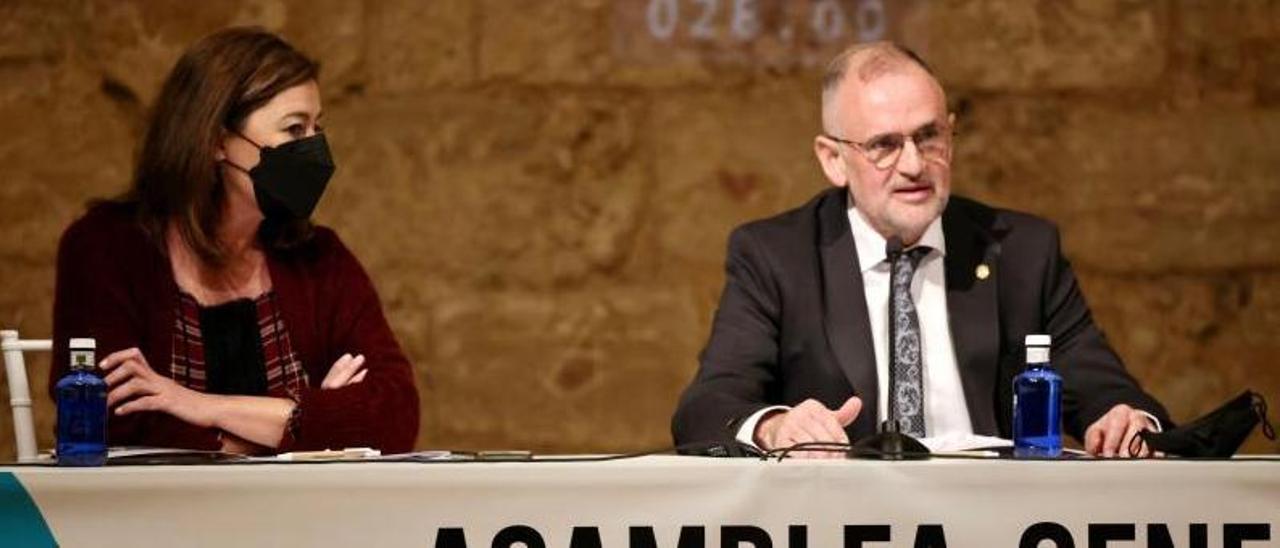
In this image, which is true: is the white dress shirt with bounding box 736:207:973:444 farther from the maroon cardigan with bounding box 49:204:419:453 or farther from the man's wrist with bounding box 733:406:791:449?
the maroon cardigan with bounding box 49:204:419:453

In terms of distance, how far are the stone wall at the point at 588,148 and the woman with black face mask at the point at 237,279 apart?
4.49ft

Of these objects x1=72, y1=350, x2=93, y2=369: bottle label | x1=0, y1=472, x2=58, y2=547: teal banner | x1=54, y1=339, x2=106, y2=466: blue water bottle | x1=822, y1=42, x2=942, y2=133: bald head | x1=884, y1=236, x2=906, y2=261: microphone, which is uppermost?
x1=822, y1=42, x2=942, y2=133: bald head

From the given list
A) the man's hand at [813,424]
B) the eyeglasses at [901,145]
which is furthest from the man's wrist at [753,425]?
the eyeglasses at [901,145]

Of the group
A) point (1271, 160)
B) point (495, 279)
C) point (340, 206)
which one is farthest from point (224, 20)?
point (1271, 160)

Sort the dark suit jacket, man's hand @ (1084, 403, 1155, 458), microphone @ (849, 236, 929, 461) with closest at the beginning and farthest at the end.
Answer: microphone @ (849, 236, 929, 461) < man's hand @ (1084, 403, 1155, 458) < the dark suit jacket

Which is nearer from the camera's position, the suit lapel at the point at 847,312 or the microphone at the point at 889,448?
the microphone at the point at 889,448

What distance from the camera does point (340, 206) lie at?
5.30m

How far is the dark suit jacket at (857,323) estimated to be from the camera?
12.3 ft

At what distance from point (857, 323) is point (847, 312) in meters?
0.03

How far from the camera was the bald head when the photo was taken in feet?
12.7

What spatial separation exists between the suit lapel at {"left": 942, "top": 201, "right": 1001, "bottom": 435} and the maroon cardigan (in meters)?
0.98

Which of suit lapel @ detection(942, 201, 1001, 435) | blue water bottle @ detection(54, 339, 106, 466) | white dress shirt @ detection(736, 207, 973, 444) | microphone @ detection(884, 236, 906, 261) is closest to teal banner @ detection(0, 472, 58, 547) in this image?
blue water bottle @ detection(54, 339, 106, 466)

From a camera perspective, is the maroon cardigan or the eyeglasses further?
the eyeglasses

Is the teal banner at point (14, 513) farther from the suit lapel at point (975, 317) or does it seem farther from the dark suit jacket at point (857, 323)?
the suit lapel at point (975, 317)
